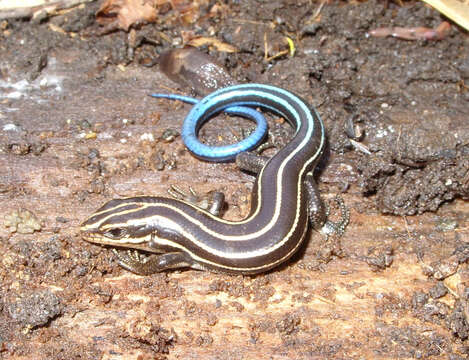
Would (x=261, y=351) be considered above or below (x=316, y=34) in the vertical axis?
below

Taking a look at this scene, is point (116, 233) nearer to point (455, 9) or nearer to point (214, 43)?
point (214, 43)

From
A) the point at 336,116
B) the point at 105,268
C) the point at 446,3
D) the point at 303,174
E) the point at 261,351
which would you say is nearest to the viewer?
the point at 261,351

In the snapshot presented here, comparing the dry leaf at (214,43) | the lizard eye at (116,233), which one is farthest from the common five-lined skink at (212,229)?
the dry leaf at (214,43)

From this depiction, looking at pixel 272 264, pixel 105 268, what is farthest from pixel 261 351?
pixel 105 268

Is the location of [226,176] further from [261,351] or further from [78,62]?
[78,62]

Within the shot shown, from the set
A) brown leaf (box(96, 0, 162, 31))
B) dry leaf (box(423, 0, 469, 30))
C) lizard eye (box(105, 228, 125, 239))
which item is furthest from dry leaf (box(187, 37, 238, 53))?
lizard eye (box(105, 228, 125, 239))

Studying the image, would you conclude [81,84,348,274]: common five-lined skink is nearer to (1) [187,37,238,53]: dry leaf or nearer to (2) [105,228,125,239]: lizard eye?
(2) [105,228,125,239]: lizard eye

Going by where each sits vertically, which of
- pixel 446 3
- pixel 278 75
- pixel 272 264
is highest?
pixel 446 3
